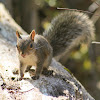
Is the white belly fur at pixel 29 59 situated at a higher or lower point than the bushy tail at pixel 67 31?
lower

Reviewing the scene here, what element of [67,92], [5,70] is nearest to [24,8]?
[5,70]

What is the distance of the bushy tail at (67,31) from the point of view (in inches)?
153

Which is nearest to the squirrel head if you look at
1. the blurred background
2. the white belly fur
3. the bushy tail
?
the white belly fur

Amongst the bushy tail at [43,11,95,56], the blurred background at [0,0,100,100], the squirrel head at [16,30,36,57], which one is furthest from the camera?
the blurred background at [0,0,100,100]

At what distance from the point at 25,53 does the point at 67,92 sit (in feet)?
2.40

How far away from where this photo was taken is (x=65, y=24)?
12.8 feet

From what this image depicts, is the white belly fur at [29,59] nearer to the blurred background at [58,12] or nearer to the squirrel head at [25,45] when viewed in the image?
the squirrel head at [25,45]

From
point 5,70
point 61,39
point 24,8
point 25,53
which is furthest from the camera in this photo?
point 24,8

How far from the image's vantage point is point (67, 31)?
389cm

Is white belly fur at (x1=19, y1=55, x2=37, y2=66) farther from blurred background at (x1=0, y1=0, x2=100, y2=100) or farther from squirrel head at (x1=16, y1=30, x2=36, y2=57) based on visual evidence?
blurred background at (x1=0, y1=0, x2=100, y2=100)

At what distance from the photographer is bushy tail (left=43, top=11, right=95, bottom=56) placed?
3.88m

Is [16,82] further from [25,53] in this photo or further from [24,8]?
[24,8]

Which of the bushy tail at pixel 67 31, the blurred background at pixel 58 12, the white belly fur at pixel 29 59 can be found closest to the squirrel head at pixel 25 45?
the white belly fur at pixel 29 59

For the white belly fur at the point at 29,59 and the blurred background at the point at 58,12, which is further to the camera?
the blurred background at the point at 58,12
